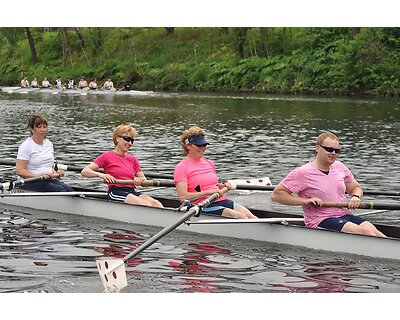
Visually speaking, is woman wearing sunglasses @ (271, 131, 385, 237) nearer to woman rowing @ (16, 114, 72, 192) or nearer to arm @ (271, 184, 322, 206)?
arm @ (271, 184, 322, 206)

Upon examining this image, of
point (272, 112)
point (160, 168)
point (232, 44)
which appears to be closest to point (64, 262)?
point (160, 168)

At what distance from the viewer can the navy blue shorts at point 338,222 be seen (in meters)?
10.6

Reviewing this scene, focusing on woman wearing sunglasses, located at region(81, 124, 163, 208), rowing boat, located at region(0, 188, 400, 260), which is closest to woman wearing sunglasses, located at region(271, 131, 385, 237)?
rowing boat, located at region(0, 188, 400, 260)

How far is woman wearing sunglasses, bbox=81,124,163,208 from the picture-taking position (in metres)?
12.6

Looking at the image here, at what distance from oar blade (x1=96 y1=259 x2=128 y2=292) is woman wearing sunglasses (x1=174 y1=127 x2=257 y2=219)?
2448 millimetres

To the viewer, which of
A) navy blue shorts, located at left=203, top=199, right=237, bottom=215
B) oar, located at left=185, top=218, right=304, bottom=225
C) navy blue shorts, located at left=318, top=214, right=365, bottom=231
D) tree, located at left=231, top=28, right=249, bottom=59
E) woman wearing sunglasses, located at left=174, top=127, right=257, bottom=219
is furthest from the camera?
tree, located at left=231, top=28, right=249, bottom=59

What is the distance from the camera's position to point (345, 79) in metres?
50.2

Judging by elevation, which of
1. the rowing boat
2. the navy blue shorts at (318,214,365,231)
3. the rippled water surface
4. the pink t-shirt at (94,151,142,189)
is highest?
the pink t-shirt at (94,151,142,189)

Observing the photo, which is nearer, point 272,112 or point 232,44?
point 272,112

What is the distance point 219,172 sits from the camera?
20109 mm

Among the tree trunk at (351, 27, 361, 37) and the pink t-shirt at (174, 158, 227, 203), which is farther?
the tree trunk at (351, 27, 361, 37)

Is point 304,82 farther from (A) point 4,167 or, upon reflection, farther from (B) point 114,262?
(B) point 114,262

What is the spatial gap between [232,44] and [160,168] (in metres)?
41.2

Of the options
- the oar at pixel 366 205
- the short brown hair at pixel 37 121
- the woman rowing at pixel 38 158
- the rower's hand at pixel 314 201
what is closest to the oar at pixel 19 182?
the woman rowing at pixel 38 158
